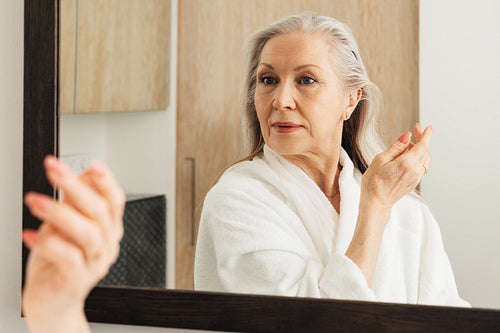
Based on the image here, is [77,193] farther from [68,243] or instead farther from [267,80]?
[267,80]

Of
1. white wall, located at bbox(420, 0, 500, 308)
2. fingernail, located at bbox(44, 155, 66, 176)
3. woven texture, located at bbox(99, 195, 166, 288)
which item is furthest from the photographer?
woven texture, located at bbox(99, 195, 166, 288)

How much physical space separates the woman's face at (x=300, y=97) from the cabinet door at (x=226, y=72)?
4 cm

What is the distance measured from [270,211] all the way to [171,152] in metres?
0.20

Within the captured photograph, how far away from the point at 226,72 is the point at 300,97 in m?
0.14

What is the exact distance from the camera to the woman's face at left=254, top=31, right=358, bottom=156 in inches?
31.9

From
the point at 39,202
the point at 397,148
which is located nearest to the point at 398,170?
the point at 397,148

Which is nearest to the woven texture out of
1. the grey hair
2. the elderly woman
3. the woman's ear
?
the elderly woman

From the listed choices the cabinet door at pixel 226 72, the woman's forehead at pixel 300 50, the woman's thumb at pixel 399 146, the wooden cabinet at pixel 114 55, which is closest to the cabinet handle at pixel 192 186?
the cabinet door at pixel 226 72

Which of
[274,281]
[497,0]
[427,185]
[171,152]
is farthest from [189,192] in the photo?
[497,0]

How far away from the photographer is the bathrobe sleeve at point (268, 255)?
0.81 m

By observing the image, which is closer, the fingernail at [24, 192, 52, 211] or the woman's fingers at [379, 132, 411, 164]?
the fingernail at [24, 192, 52, 211]

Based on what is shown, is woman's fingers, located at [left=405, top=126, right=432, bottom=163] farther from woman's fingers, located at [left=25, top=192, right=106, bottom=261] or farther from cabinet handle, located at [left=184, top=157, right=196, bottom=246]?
woman's fingers, located at [left=25, top=192, right=106, bottom=261]

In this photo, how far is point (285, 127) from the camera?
83 centimetres

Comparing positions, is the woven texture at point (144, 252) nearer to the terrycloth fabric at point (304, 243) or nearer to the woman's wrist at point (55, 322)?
the terrycloth fabric at point (304, 243)
